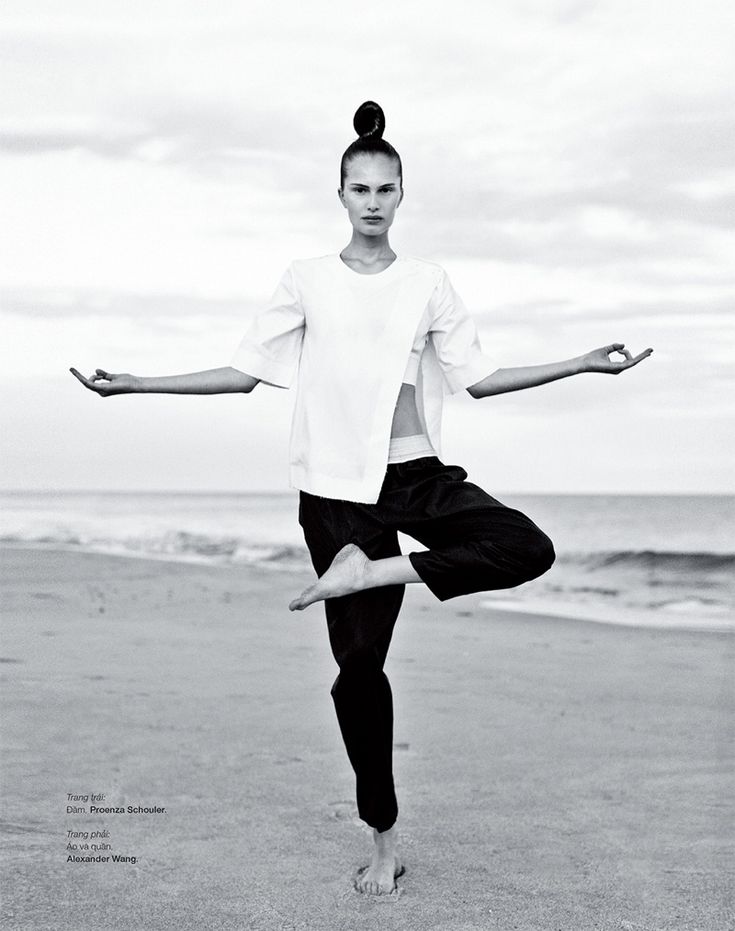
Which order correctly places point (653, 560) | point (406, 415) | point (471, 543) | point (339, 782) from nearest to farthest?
point (471, 543) < point (406, 415) < point (339, 782) < point (653, 560)

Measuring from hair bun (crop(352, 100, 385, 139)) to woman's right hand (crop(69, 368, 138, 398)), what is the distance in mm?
1019

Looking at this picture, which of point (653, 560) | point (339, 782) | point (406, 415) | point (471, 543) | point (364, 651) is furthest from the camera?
point (653, 560)

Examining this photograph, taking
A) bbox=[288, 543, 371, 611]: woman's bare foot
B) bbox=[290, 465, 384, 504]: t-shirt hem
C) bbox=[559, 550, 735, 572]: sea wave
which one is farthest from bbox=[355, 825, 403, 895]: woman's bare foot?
bbox=[559, 550, 735, 572]: sea wave

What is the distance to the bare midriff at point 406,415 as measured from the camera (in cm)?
318

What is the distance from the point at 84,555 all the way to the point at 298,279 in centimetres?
990

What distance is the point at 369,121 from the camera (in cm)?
321

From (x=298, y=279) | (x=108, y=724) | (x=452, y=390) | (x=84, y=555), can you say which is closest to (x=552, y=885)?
(x=452, y=390)

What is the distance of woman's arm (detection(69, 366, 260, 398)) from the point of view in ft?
9.92

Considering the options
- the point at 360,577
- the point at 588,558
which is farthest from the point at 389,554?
the point at 588,558

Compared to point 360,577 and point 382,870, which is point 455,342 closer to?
point 360,577

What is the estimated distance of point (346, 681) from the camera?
10.2 feet

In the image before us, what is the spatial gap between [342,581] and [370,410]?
20.1 inches

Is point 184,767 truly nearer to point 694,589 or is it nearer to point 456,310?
point 456,310

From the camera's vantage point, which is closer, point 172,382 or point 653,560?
point 172,382
